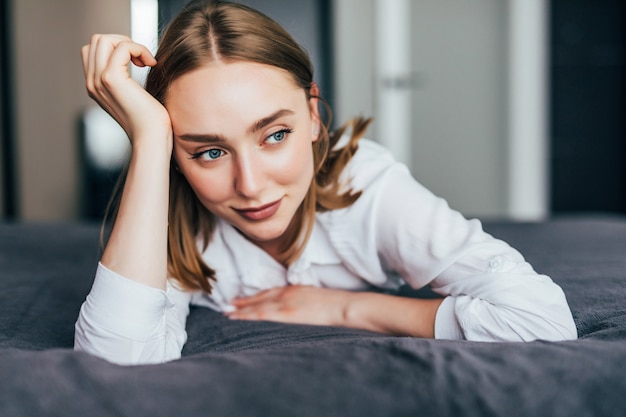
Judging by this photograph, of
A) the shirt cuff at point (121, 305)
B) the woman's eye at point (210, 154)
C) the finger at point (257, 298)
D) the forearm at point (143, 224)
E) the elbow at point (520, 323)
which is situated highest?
the woman's eye at point (210, 154)

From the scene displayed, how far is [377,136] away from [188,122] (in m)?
3.47

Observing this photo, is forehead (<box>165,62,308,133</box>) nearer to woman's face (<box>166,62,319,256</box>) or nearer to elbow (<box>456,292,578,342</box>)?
woman's face (<box>166,62,319,256</box>)

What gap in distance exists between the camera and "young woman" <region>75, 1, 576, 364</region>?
998 millimetres

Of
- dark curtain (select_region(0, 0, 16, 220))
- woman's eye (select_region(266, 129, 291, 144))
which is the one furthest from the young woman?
dark curtain (select_region(0, 0, 16, 220))

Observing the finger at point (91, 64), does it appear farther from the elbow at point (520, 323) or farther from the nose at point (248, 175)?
the elbow at point (520, 323)

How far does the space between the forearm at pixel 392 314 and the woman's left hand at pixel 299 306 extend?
2 centimetres

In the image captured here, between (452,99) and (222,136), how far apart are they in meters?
3.88

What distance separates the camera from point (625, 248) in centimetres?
172

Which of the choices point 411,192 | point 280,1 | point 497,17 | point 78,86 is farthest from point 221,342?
point 497,17

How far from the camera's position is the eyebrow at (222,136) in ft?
3.33

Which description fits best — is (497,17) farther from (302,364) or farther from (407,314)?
(302,364)

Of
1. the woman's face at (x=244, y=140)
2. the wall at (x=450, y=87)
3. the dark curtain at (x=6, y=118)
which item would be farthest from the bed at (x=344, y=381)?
the wall at (x=450, y=87)

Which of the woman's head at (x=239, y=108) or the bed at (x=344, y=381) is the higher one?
the woman's head at (x=239, y=108)

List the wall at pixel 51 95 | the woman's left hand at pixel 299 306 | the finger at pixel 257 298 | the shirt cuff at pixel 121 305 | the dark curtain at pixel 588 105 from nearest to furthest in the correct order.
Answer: the shirt cuff at pixel 121 305 → the woman's left hand at pixel 299 306 → the finger at pixel 257 298 → the wall at pixel 51 95 → the dark curtain at pixel 588 105
